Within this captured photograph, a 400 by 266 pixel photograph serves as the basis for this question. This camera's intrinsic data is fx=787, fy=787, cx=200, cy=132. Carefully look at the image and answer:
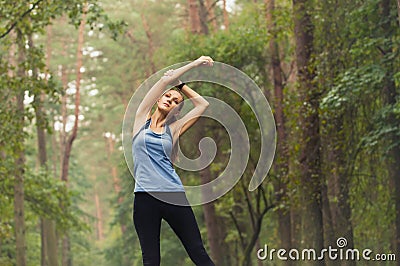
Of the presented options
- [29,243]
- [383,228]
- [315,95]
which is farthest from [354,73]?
[29,243]

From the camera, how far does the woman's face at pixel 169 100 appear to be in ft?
18.8

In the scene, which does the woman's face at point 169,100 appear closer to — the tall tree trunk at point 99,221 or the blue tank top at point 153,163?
the blue tank top at point 153,163

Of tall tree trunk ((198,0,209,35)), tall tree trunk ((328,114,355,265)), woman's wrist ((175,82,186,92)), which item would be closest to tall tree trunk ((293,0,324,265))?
tall tree trunk ((328,114,355,265))

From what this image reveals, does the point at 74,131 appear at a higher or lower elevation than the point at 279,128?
higher

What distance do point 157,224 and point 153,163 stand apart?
0.44 meters

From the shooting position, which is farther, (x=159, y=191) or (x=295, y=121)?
(x=295, y=121)

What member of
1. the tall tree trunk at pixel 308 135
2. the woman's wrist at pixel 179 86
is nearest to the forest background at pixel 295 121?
the tall tree trunk at pixel 308 135

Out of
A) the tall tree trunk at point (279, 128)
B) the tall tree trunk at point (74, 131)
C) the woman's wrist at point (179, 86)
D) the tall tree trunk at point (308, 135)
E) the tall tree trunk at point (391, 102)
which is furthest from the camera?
the tall tree trunk at point (74, 131)

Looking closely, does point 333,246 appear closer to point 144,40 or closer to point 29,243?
point 29,243

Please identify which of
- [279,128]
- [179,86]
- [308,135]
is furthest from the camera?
[279,128]

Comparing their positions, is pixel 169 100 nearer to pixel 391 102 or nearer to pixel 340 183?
pixel 391 102

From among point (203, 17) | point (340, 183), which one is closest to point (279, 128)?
point (340, 183)

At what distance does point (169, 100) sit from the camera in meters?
5.77

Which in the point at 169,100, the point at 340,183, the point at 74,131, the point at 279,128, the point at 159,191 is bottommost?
the point at 159,191
